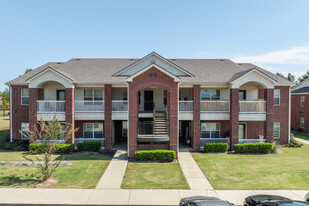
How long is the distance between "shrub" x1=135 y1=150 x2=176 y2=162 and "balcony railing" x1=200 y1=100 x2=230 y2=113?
19.1 ft

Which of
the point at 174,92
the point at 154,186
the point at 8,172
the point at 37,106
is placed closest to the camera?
the point at 154,186

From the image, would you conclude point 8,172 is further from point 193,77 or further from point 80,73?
point 193,77

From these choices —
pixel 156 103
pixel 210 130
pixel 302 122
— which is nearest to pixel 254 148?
pixel 210 130

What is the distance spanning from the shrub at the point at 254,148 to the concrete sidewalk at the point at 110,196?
744cm

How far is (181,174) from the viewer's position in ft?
42.7

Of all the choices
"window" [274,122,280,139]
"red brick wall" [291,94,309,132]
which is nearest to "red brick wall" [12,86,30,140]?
"window" [274,122,280,139]

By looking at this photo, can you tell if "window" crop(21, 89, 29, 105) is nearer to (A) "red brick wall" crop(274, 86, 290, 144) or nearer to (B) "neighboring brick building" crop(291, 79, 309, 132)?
(A) "red brick wall" crop(274, 86, 290, 144)

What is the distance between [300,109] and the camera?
102 feet

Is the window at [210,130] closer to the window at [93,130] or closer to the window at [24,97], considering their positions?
the window at [93,130]

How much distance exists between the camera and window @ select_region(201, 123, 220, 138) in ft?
67.8

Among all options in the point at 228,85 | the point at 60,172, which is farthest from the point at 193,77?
the point at 60,172

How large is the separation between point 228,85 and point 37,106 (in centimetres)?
1692

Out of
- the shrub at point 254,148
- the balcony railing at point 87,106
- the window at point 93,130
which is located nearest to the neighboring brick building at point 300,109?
the shrub at point 254,148

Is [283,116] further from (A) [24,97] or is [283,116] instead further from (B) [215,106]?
(A) [24,97]
